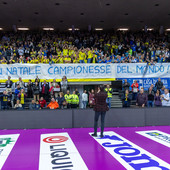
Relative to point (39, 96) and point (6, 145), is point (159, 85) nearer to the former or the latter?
point (39, 96)

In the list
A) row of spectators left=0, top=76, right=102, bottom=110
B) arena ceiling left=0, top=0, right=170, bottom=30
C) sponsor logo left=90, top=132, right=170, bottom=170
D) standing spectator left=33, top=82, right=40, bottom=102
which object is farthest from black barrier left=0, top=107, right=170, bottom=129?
arena ceiling left=0, top=0, right=170, bottom=30

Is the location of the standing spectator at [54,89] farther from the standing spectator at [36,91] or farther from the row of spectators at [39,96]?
the standing spectator at [36,91]

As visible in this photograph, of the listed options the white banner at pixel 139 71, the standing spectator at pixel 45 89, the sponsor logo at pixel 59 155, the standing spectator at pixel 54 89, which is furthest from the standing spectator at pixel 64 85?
the sponsor logo at pixel 59 155

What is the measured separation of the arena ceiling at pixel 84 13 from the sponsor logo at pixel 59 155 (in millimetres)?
12808

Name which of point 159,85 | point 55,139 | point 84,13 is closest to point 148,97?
point 159,85

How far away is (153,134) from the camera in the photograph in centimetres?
728

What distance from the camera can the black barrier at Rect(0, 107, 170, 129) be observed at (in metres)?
8.36

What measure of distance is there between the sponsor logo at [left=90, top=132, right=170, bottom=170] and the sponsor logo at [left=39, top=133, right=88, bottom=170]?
3.17ft

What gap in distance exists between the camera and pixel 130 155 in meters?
4.73

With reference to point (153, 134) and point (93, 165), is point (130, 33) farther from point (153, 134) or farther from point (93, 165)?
point (93, 165)

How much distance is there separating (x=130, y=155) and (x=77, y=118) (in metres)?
4.23

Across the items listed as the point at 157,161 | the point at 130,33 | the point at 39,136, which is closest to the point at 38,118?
the point at 39,136

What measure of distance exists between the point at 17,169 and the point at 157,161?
10.6 ft

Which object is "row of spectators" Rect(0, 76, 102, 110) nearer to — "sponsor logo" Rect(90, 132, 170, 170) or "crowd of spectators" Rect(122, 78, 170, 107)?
"crowd of spectators" Rect(122, 78, 170, 107)
